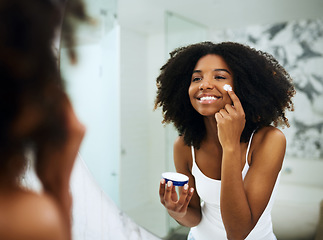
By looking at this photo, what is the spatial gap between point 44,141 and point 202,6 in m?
0.36

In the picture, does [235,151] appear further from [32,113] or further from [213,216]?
[32,113]

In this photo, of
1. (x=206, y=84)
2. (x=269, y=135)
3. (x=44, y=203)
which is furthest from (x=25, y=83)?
(x=269, y=135)

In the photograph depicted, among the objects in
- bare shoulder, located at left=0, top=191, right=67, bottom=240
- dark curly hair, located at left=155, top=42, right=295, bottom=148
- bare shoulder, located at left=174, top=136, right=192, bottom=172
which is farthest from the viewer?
bare shoulder, located at left=174, top=136, right=192, bottom=172

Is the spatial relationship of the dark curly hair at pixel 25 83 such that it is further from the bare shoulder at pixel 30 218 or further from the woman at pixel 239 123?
the woman at pixel 239 123

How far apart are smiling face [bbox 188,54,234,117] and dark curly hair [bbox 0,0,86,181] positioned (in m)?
0.22

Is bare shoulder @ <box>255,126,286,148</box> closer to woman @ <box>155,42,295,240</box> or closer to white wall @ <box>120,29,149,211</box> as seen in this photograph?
woman @ <box>155,42,295,240</box>

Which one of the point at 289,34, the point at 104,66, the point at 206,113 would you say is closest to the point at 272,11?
the point at 289,34

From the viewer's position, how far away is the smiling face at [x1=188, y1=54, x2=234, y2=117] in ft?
1.34

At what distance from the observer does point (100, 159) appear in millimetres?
516

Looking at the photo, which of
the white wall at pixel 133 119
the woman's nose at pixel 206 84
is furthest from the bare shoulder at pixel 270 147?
the white wall at pixel 133 119

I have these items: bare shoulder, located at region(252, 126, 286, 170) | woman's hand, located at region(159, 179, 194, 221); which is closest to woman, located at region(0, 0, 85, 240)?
woman's hand, located at region(159, 179, 194, 221)

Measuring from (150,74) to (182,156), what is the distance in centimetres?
19

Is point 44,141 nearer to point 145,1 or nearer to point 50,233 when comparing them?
point 50,233

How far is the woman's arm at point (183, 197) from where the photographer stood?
0.47 m
